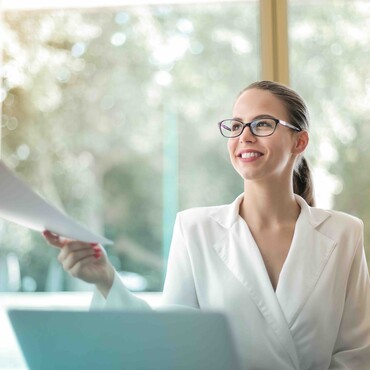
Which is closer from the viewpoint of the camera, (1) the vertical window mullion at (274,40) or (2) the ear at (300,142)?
(2) the ear at (300,142)

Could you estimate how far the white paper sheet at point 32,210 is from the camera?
3.22ft

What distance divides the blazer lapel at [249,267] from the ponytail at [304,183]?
0.26 metres

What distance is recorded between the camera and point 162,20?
8.48 feet

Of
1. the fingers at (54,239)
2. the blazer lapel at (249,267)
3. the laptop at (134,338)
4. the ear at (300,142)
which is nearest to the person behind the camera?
the laptop at (134,338)

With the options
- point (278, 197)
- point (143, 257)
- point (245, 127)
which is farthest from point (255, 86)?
point (143, 257)

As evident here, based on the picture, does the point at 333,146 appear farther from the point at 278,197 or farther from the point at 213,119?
the point at 278,197

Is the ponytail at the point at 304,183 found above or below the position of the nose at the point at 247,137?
below

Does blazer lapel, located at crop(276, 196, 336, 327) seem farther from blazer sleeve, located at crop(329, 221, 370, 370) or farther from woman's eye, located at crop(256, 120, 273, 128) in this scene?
woman's eye, located at crop(256, 120, 273, 128)

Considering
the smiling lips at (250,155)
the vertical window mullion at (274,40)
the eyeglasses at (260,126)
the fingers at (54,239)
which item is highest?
the vertical window mullion at (274,40)

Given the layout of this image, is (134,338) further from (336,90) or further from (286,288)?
(336,90)

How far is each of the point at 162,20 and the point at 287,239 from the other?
128 centimetres

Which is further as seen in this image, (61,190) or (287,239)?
(61,190)

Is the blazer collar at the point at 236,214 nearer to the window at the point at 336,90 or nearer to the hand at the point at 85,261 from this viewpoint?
the hand at the point at 85,261

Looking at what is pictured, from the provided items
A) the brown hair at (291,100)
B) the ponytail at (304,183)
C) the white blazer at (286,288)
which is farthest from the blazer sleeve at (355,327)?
the brown hair at (291,100)
